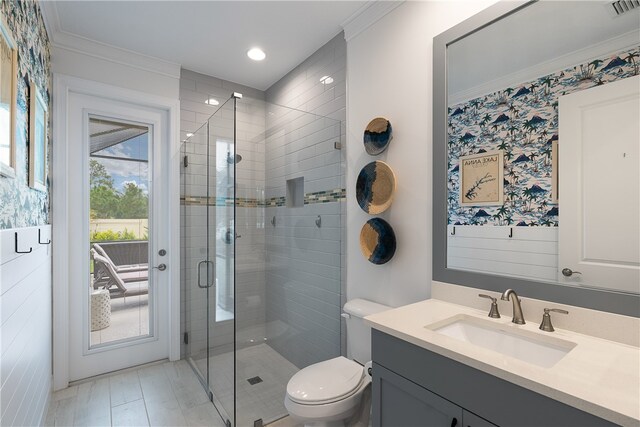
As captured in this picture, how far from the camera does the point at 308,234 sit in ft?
7.72

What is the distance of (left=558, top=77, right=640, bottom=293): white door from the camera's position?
107cm

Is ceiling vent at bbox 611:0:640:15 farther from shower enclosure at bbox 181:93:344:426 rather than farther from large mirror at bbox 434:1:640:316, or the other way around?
shower enclosure at bbox 181:93:344:426

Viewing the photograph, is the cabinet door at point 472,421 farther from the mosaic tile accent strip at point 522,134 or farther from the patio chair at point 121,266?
the patio chair at point 121,266

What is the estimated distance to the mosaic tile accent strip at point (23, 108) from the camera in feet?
3.93

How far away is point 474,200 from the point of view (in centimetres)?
151

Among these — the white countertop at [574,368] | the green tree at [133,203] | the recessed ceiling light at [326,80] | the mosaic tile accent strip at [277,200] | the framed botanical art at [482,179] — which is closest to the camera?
the white countertop at [574,368]

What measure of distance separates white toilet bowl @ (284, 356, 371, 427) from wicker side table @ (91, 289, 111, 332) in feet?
6.15

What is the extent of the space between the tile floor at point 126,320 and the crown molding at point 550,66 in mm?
2866

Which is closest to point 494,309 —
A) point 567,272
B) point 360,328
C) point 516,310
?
point 516,310

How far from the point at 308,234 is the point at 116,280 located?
171 centimetres

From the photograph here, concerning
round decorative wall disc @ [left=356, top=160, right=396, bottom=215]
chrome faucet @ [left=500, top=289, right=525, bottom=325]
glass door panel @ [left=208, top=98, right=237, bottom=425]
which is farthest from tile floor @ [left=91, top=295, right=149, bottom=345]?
chrome faucet @ [left=500, top=289, right=525, bottom=325]

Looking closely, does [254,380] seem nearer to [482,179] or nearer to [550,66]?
[482,179]

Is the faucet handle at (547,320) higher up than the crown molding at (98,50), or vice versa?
the crown molding at (98,50)

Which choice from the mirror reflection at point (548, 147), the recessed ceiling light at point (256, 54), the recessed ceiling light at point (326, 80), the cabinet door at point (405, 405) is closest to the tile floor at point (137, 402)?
the cabinet door at point (405, 405)
